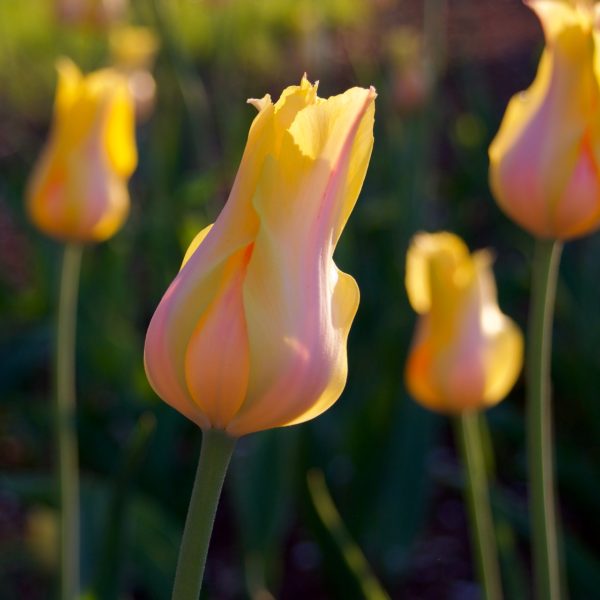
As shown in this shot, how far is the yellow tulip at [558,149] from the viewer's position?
0.94 metres

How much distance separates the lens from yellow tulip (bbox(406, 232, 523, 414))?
43.9 inches

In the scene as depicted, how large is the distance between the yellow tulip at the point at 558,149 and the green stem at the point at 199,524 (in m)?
0.50

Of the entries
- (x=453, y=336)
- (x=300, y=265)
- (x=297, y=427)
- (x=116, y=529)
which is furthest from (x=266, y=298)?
(x=297, y=427)

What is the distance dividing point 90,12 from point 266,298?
235 cm

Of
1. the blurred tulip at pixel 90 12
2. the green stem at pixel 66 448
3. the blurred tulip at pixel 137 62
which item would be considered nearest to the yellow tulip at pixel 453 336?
the green stem at pixel 66 448

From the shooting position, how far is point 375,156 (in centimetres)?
310

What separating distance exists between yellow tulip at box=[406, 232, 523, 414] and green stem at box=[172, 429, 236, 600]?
0.58 metres

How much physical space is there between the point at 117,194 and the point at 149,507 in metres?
0.56

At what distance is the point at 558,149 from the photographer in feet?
3.18

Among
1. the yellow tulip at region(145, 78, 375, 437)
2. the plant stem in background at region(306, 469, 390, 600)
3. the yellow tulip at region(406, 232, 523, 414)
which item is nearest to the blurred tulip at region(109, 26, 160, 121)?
the plant stem in background at region(306, 469, 390, 600)

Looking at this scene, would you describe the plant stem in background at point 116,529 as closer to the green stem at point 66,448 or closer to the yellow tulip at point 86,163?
the green stem at point 66,448

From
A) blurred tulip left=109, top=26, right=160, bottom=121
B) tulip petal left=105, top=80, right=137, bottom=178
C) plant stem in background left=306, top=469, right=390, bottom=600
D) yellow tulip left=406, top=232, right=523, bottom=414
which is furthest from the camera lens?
blurred tulip left=109, top=26, right=160, bottom=121

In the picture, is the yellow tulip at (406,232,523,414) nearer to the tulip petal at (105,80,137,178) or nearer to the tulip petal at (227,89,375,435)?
the tulip petal at (105,80,137,178)

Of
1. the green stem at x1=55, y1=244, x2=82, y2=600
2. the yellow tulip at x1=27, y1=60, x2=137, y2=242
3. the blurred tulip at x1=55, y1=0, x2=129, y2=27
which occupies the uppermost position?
the blurred tulip at x1=55, y1=0, x2=129, y2=27
